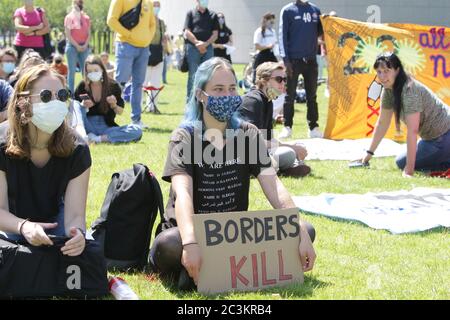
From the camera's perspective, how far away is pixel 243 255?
4.28m

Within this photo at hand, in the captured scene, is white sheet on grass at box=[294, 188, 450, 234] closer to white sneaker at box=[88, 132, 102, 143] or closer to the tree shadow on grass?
the tree shadow on grass

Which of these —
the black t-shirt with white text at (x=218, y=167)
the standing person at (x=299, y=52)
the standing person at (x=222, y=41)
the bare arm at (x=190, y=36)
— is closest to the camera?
the black t-shirt with white text at (x=218, y=167)

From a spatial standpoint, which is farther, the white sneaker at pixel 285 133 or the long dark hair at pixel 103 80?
the white sneaker at pixel 285 133

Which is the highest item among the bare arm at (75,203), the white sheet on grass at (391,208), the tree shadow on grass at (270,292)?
the bare arm at (75,203)

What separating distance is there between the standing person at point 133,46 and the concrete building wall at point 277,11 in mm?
27901

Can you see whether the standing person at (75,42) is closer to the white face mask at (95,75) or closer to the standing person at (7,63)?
the standing person at (7,63)

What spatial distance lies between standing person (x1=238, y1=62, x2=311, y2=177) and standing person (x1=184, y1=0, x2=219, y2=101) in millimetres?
4748

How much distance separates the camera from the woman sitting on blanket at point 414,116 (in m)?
7.99

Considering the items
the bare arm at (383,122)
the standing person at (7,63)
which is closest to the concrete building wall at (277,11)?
the standing person at (7,63)

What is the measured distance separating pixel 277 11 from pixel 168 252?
133 feet

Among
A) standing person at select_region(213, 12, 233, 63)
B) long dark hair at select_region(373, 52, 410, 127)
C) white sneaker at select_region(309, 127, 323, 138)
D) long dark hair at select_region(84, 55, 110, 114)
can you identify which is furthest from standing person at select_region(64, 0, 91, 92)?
long dark hair at select_region(373, 52, 410, 127)
